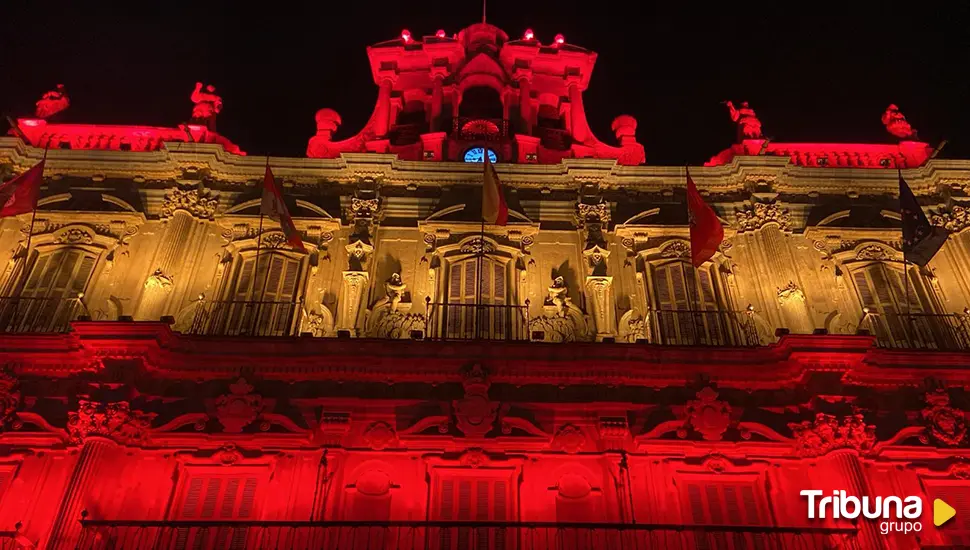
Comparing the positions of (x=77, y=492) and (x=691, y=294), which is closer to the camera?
(x=77, y=492)

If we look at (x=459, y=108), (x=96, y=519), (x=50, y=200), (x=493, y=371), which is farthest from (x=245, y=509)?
(x=459, y=108)

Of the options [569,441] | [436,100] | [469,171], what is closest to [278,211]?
[469,171]

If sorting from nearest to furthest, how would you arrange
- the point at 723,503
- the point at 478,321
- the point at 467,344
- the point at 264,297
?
the point at 723,503 < the point at 467,344 < the point at 478,321 < the point at 264,297

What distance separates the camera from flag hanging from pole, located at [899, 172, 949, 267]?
16078mm

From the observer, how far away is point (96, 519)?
13.0 metres

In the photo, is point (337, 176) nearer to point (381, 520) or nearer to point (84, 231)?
point (84, 231)

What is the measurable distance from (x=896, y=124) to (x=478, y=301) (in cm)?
1119

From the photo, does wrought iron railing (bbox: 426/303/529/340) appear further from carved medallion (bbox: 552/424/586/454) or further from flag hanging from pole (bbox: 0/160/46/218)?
flag hanging from pole (bbox: 0/160/46/218)

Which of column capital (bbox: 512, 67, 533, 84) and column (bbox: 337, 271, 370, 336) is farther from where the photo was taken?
column capital (bbox: 512, 67, 533, 84)

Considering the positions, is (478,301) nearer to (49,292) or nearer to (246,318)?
(246,318)

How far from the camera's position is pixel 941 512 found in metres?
13.8

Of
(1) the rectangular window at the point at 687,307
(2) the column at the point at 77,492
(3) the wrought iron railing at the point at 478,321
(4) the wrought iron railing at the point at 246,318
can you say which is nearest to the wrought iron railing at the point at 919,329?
(1) the rectangular window at the point at 687,307

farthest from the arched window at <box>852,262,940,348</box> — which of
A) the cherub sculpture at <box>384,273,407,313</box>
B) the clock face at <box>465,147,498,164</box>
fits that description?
the cherub sculpture at <box>384,273,407,313</box>

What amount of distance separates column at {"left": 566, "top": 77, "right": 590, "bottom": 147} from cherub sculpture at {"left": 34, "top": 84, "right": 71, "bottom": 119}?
11917 millimetres
